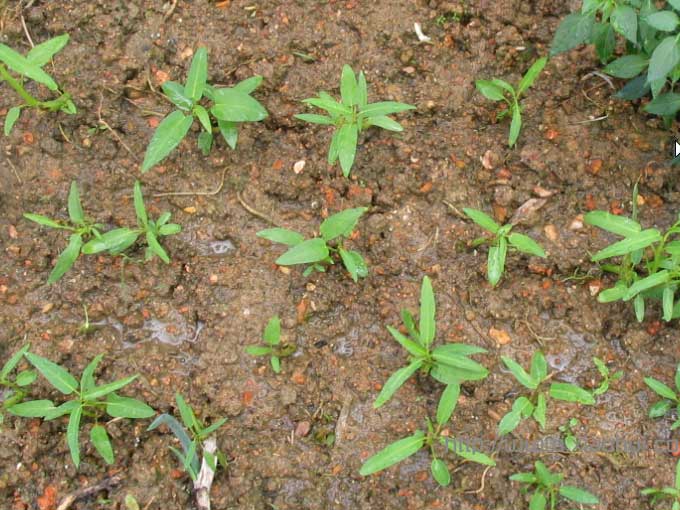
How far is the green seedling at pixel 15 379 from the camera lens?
2.63 metres

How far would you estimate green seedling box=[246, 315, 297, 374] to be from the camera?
2646 millimetres

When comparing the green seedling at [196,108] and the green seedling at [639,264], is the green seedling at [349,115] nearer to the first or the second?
the green seedling at [196,108]

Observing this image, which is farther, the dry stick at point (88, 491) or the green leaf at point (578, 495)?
the dry stick at point (88, 491)

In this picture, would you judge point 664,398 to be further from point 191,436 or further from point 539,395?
point 191,436

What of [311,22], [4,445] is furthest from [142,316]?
[311,22]

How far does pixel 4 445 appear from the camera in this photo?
2.67 metres

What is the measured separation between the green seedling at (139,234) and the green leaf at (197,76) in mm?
411

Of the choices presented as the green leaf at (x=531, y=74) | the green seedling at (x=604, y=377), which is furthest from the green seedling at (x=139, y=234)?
Answer: the green seedling at (x=604, y=377)

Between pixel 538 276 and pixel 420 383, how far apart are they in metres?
0.65

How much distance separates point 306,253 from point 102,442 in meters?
1.03

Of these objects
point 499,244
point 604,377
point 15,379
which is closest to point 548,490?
point 604,377

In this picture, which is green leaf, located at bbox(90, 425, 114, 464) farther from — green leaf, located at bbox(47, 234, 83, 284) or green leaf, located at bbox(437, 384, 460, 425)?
green leaf, located at bbox(437, 384, 460, 425)

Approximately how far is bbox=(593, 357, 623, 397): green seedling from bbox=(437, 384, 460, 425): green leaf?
0.58m

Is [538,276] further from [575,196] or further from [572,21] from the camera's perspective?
[572,21]
